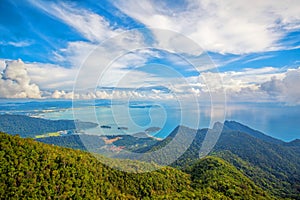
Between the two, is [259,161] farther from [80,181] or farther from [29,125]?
[29,125]

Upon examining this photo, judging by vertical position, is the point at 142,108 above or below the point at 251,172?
above

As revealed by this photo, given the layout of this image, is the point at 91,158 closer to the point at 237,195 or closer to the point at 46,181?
the point at 46,181

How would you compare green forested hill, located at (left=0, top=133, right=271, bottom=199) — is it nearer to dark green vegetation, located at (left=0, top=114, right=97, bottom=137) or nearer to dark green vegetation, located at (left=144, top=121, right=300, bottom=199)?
dark green vegetation, located at (left=144, top=121, right=300, bottom=199)

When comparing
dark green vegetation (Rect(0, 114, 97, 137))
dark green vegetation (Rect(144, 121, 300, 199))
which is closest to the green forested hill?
dark green vegetation (Rect(144, 121, 300, 199))

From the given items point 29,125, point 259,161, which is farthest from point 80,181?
point 29,125

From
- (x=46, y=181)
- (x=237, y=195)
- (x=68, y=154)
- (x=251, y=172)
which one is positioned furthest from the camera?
(x=251, y=172)

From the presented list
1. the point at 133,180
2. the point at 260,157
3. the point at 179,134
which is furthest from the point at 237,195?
the point at 260,157
